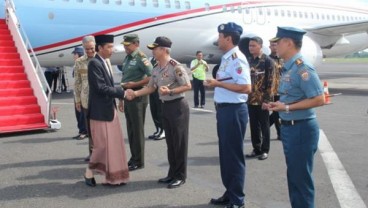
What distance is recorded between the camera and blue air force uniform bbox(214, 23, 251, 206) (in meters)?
4.38

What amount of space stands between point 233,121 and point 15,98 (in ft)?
20.4

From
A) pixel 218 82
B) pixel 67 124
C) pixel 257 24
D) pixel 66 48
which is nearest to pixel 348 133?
pixel 218 82

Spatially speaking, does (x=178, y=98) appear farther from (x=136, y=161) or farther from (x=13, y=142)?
(x=13, y=142)

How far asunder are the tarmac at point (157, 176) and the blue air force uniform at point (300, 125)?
1.02 m

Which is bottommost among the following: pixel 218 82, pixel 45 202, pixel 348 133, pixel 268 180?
pixel 348 133

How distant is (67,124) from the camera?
9.80 meters

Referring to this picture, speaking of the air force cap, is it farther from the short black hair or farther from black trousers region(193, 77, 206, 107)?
black trousers region(193, 77, 206, 107)

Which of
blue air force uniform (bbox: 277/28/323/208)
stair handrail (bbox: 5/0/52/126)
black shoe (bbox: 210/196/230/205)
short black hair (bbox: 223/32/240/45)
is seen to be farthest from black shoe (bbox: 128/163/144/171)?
stair handrail (bbox: 5/0/52/126)

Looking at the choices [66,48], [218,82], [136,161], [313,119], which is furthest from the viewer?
[66,48]

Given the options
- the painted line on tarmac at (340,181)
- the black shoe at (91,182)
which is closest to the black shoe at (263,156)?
the painted line on tarmac at (340,181)

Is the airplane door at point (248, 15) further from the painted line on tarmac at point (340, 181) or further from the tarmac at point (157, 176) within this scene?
the painted line on tarmac at point (340, 181)

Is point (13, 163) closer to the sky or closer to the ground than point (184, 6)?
closer to the ground

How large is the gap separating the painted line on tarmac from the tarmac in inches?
0.4

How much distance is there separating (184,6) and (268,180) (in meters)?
11.3
